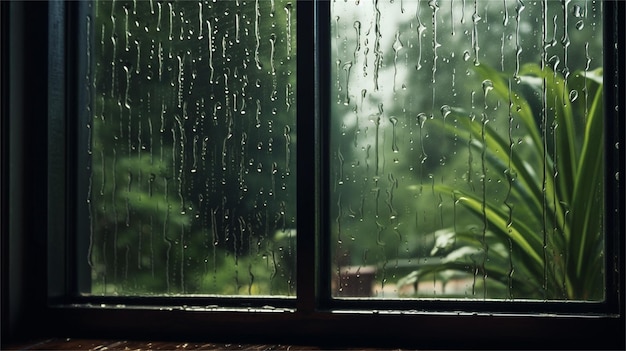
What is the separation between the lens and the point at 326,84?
1.71 m

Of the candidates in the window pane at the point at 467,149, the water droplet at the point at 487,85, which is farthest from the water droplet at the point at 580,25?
the water droplet at the point at 487,85

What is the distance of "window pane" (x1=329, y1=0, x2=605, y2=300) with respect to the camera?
162 cm

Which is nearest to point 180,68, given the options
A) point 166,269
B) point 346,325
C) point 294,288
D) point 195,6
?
point 195,6

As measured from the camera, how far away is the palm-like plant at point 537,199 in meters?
1.61

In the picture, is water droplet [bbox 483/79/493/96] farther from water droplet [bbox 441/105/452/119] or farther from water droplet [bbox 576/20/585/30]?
water droplet [bbox 576/20/585/30]

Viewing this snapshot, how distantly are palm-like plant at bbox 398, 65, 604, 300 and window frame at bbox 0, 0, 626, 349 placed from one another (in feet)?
0.18

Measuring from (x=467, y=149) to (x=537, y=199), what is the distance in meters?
0.20

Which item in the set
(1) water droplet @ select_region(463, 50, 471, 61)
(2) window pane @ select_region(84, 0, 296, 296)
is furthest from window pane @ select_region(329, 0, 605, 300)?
(2) window pane @ select_region(84, 0, 296, 296)

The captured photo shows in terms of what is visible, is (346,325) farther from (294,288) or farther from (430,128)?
(430,128)

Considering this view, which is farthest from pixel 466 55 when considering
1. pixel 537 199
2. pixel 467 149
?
pixel 537 199

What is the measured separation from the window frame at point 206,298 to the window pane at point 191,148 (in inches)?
2.3

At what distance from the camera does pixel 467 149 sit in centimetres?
167

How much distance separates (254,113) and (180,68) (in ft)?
0.76

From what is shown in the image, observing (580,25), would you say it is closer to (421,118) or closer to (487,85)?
(487,85)
